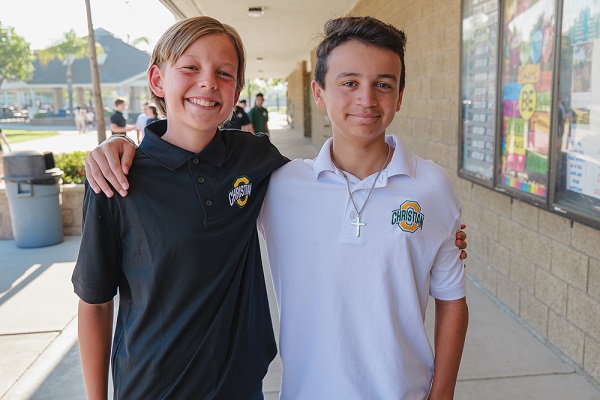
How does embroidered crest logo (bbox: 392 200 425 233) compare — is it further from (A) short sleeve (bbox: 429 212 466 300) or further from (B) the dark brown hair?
(B) the dark brown hair

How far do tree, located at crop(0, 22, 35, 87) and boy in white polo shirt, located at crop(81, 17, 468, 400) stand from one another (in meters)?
52.7

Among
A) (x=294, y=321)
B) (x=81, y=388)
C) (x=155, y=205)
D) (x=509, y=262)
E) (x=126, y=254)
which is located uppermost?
(x=155, y=205)

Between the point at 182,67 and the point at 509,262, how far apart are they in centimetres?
364

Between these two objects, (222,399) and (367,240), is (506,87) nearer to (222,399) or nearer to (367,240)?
(367,240)

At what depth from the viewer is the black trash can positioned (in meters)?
7.14

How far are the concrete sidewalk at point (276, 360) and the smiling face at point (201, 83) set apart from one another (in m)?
2.28

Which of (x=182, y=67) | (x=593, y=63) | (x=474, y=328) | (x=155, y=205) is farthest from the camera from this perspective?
(x=474, y=328)

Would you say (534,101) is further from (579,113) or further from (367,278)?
(367,278)

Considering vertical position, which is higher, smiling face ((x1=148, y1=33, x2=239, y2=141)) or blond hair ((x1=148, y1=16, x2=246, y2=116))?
blond hair ((x1=148, y1=16, x2=246, y2=116))

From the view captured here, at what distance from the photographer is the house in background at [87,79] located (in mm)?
57469

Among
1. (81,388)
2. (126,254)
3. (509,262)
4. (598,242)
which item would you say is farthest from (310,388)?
(509,262)

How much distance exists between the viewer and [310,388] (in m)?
1.67

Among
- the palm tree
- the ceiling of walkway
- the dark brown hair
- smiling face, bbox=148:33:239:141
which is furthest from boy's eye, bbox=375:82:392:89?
the palm tree

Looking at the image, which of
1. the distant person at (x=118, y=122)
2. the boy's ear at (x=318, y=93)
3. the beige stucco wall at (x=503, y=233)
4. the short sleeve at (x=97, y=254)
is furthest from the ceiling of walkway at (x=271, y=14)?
the short sleeve at (x=97, y=254)
